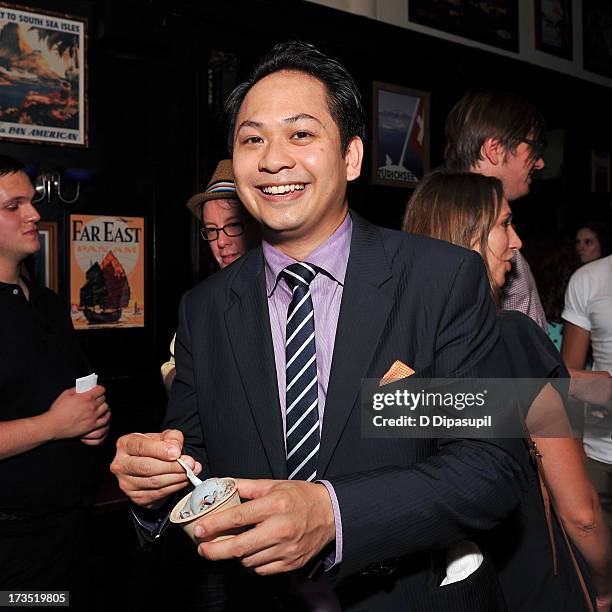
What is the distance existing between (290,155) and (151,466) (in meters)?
0.73

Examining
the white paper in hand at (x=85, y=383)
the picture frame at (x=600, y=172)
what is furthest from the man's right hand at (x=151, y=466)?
the picture frame at (x=600, y=172)

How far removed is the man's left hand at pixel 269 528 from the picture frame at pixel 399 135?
3.63 meters

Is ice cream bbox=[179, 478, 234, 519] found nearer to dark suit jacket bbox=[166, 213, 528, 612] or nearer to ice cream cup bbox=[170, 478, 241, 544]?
ice cream cup bbox=[170, 478, 241, 544]

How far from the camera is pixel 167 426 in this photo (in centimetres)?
157

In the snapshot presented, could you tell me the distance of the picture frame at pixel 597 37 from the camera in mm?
5867

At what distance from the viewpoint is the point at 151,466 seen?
4.04ft

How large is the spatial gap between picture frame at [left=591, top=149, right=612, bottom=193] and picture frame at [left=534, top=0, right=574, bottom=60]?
100 cm

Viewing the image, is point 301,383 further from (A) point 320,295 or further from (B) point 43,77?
(B) point 43,77

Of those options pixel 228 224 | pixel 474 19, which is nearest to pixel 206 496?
pixel 228 224

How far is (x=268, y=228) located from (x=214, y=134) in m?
2.39

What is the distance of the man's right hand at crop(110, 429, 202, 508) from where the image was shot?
1.22 meters

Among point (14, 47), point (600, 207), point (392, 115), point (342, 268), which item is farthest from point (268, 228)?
point (600, 207)

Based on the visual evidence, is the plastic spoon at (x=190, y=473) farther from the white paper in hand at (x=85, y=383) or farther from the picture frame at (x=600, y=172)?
the picture frame at (x=600, y=172)

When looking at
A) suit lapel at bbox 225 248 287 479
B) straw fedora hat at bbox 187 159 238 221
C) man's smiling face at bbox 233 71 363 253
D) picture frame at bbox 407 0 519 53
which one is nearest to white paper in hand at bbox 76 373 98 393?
straw fedora hat at bbox 187 159 238 221
